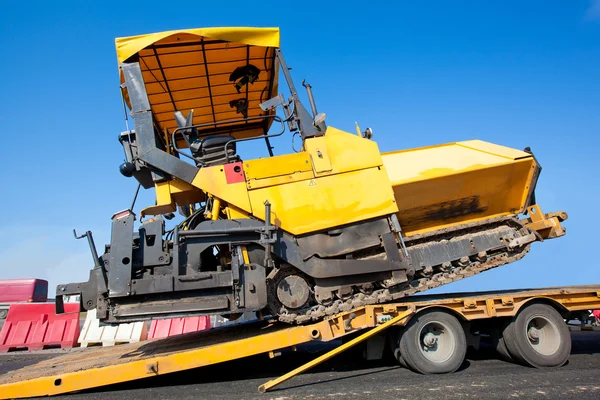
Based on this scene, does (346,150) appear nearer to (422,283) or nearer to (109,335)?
(422,283)

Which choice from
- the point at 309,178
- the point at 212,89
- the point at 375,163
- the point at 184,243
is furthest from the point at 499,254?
the point at 212,89

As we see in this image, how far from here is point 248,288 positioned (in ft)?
18.1

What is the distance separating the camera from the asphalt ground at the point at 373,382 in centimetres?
456

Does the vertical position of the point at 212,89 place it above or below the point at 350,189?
above

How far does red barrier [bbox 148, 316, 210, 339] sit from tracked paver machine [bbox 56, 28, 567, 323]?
586cm

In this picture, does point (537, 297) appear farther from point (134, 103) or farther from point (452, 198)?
point (134, 103)

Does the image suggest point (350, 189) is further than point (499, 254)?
No

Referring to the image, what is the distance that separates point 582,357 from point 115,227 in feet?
24.2

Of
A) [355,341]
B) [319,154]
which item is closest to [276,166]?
[319,154]

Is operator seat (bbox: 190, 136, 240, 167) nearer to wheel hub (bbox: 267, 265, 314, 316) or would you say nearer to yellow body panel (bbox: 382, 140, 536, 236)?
wheel hub (bbox: 267, 265, 314, 316)

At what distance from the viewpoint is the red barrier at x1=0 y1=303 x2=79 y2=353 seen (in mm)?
11070

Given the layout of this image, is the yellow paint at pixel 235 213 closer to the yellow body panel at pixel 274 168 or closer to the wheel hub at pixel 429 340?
the yellow body panel at pixel 274 168

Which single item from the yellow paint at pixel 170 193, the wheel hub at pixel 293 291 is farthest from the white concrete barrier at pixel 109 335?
the wheel hub at pixel 293 291

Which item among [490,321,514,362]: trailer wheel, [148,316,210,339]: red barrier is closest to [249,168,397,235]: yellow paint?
[490,321,514,362]: trailer wheel
